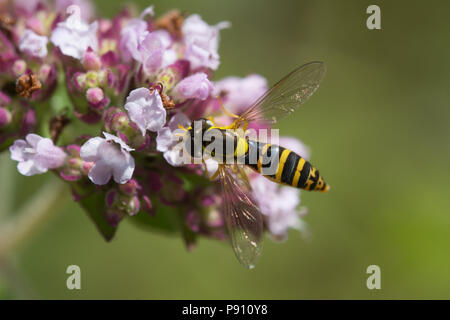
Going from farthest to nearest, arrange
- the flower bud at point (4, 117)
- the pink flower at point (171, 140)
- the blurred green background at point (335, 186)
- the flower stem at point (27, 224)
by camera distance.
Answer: the blurred green background at point (335, 186) → the flower stem at point (27, 224) → the flower bud at point (4, 117) → the pink flower at point (171, 140)

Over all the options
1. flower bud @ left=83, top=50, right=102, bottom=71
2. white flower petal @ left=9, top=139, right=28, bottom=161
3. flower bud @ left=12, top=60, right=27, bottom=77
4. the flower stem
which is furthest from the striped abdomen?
the flower stem

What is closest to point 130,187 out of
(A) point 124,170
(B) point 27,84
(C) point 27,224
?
(A) point 124,170

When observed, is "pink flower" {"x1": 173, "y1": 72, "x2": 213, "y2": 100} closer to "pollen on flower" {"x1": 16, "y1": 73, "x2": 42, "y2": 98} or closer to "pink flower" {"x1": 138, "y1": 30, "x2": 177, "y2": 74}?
"pink flower" {"x1": 138, "y1": 30, "x2": 177, "y2": 74}

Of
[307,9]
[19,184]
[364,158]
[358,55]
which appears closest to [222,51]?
[307,9]

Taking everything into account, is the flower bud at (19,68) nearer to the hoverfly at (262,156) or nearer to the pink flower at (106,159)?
the pink flower at (106,159)

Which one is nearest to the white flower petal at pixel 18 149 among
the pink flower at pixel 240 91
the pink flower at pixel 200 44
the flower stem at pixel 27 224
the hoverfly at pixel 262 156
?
the hoverfly at pixel 262 156

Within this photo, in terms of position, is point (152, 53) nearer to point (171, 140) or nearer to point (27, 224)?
point (171, 140)
